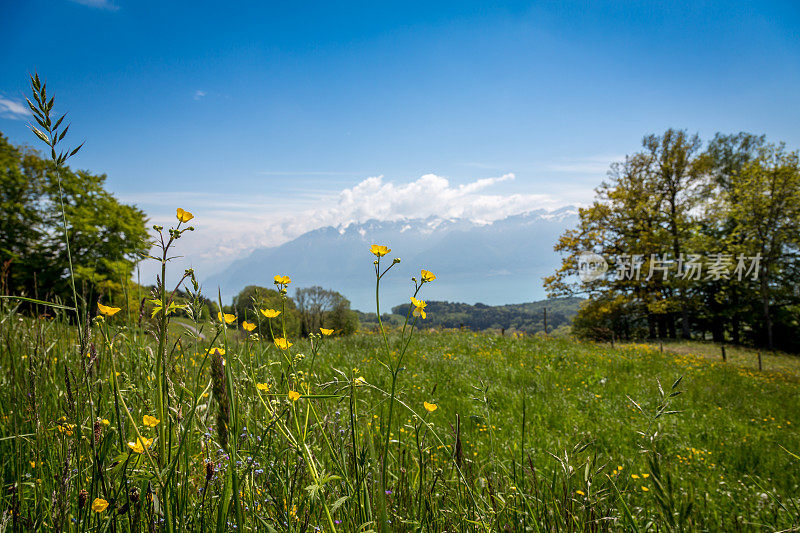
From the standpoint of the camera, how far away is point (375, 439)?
2475mm

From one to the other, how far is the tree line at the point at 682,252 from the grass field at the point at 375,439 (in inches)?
484

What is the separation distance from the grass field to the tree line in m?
12.3

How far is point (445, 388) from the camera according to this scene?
600cm

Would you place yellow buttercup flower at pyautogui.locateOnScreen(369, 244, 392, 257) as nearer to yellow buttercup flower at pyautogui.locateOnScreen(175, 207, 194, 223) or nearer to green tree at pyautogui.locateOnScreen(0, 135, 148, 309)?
yellow buttercup flower at pyautogui.locateOnScreen(175, 207, 194, 223)

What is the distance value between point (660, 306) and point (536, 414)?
70.5 ft

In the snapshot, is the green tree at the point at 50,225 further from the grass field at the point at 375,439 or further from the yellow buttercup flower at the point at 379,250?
the yellow buttercup flower at the point at 379,250

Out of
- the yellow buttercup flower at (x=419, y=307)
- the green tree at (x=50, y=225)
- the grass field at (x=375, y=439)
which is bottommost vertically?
the grass field at (x=375, y=439)

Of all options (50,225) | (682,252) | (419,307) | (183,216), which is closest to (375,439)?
(419,307)

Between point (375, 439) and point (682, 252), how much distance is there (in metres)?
28.6

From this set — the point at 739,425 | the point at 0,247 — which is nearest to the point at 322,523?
the point at 739,425

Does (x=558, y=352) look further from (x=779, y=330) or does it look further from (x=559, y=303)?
(x=559, y=303)

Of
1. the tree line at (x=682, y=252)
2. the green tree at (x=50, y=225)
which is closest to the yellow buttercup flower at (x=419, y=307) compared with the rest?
the green tree at (x=50, y=225)

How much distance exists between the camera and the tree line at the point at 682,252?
2183 cm

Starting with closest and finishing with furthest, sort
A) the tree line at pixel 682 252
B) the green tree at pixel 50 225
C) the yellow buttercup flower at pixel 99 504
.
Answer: the yellow buttercup flower at pixel 99 504
the green tree at pixel 50 225
the tree line at pixel 682 252
